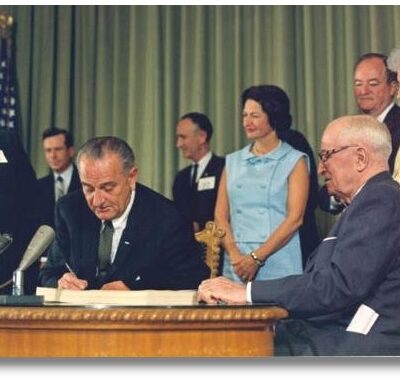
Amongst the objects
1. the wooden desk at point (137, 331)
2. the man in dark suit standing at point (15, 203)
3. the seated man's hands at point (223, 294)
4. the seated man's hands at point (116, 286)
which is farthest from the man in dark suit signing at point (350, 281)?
the man in dark suit standing at point (15, 203)

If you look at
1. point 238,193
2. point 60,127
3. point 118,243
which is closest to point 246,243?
point 238,193

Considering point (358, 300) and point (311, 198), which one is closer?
point (358, 300)

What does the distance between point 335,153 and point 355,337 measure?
840 millimetres

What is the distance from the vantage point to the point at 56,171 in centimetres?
426

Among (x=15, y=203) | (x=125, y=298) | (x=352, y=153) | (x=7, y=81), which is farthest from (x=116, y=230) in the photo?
(x=352, y=153)

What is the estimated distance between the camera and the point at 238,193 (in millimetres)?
4309

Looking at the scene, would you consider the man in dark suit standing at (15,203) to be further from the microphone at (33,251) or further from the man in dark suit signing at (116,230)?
the man in dark suit signing at (116,230)

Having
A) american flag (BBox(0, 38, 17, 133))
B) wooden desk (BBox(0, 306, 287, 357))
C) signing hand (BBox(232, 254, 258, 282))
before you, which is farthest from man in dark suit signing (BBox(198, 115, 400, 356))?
american flag (BBox(0, 38, 17, 133))

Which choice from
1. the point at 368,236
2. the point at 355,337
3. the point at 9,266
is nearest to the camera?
the point at 368,236

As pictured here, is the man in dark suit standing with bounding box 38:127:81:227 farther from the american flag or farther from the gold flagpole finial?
the gold flagpole finial

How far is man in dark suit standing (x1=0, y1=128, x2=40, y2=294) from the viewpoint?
4109 millimetres

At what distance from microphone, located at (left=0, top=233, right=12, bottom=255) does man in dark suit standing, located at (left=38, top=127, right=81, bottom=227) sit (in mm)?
199

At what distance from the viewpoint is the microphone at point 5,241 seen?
4094mm

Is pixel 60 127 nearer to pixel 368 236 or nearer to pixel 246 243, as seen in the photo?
pixel 246 243
